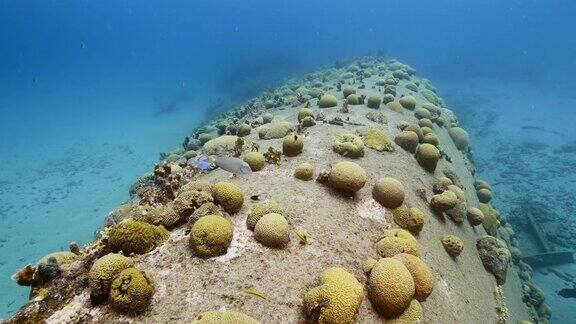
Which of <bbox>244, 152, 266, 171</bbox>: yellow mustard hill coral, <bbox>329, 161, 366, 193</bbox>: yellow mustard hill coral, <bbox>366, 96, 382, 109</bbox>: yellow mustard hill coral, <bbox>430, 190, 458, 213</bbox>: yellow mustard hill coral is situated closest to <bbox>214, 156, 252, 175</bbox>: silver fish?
<bbox>244, 152, 266, 171</bbox>: yellow mustard hill coral

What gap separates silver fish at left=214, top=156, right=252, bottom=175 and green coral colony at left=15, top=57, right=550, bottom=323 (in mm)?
313

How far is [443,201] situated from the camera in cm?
806

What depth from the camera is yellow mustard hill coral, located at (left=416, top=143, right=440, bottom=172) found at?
973cm

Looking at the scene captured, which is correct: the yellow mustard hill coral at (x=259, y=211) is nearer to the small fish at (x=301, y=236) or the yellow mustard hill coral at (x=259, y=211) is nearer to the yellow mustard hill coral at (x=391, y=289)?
the small fish at (x=301, y=236)

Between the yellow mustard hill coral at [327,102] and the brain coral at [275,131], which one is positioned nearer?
the brain coral at [275,131]

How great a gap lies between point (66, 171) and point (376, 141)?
2671cm

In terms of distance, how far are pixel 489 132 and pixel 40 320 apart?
124ft

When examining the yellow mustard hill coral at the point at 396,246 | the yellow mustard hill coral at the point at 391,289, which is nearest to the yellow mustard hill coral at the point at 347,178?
the yellow mustard hill coral at the point at 396,246

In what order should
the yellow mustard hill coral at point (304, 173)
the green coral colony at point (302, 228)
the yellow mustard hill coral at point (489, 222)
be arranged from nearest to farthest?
1. the green coral colony at point (302, 228)
2. the yellow mustard hill coral at point (304, 173)
3. the yellow mustard hill coral at point (489, 222)

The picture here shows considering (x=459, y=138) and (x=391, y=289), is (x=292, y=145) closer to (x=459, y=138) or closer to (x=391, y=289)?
(x=391, y=289)

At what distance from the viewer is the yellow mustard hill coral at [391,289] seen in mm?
4770

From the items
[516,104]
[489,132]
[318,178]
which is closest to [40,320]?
[318,178]

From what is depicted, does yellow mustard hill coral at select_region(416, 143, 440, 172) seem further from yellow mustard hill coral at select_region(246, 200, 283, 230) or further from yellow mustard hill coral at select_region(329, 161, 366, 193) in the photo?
yellow mustard hill coral at select_region(246, 200, 283, 230)

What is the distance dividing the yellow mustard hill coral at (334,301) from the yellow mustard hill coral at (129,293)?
212cm
